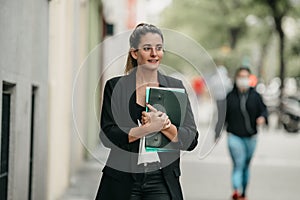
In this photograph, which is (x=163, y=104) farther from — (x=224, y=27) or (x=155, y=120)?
(x=224, y=27)

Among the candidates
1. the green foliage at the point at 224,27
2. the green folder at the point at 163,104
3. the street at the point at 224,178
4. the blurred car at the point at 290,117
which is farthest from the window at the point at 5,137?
the green foliage at the point at 224,27

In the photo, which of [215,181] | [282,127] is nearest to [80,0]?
[215,181]

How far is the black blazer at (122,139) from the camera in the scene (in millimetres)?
4406

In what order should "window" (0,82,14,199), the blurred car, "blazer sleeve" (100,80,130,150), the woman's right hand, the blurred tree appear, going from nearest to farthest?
the woman's right hand < "blazer sleeve" (100,80,130,150) < "window" (0,82,14,199) < the blurred tree < the blurred car

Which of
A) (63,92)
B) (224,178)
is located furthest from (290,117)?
(63,92)

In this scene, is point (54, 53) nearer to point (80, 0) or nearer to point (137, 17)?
point (80, 0)

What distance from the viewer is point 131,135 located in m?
4.35

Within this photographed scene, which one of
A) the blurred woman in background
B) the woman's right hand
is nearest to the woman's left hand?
the woman's right hand

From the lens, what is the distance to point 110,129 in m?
4.39

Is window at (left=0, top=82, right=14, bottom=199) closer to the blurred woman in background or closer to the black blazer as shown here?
the black blazer

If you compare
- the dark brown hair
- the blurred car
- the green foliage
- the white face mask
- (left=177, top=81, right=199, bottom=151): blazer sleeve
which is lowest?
(left=177, top=81, right=199, bottom=151): blazer sleeve

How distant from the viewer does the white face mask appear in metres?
10.1

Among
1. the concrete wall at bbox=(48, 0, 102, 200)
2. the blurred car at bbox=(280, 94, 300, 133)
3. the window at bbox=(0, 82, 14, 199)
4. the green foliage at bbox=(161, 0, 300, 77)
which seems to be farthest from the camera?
the green foliage at bbox=(161, 0, 300, 77)

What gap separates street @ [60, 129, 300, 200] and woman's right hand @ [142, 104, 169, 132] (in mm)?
6044
